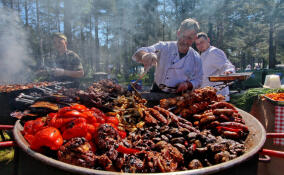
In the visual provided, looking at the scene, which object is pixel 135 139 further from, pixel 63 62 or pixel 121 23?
pixel 121 23

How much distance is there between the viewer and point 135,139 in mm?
1553


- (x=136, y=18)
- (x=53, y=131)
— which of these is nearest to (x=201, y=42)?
(x=53, y=131)

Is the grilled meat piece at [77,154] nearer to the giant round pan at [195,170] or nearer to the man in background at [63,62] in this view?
the giant round pan at [195,170]

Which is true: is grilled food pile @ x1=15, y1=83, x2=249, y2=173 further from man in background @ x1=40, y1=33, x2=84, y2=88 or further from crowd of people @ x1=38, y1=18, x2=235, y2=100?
man in background @ x1=40, y1=33, x2=84, y2=88

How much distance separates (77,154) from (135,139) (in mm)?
551

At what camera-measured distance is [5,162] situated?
13.1 feet

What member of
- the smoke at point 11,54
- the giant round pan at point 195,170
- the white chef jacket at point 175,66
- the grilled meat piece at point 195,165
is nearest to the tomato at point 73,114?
the giant round pan at point 195,170

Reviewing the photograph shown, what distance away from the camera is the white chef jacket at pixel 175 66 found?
3350mm

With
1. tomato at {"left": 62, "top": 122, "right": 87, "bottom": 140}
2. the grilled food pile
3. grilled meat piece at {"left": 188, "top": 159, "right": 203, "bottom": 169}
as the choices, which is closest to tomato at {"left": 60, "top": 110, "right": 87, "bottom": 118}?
the grilled food pile

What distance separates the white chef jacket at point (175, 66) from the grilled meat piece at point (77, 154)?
2.41 metres

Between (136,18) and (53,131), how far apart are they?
1239cm

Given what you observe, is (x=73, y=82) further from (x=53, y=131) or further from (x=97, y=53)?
(x=97, y=53)

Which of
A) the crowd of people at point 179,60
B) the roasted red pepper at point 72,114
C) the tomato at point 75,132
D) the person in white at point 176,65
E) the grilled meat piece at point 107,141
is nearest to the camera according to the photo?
the grilled meat piece at point 107,141

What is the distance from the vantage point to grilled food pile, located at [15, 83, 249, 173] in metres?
1.15
